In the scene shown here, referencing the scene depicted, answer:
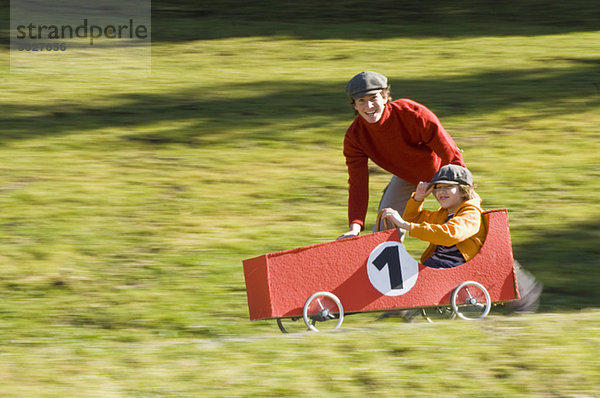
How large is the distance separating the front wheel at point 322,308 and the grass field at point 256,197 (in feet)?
0.54

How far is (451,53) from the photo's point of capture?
1491 cm

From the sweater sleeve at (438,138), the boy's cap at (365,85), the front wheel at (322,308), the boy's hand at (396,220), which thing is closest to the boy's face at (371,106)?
the boy's cap at (365,85)

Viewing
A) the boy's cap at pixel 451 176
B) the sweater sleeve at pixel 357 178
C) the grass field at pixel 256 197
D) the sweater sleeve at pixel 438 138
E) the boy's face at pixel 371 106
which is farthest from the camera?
the sweater sleeve at pixel 357 178

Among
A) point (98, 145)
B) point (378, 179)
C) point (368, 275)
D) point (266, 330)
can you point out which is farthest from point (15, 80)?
point (368, 275)

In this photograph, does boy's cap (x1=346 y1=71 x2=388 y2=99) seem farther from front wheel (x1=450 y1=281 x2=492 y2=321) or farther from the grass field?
the grass field

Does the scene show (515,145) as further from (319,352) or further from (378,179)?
(319,352)

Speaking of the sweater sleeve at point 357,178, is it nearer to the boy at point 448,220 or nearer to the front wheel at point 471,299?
the boy at point 448,220

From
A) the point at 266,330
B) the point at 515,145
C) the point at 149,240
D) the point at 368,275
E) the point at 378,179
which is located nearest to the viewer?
the point at 368,275

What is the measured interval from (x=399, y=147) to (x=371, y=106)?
1.32 feet

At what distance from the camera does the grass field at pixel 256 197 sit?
455 cm

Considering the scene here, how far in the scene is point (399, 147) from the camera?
560 centimetres

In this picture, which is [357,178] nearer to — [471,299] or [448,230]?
[448,230]

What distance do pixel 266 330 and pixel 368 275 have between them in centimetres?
107

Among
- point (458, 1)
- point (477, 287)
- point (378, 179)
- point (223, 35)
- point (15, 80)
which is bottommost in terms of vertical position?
point (477, 287)
